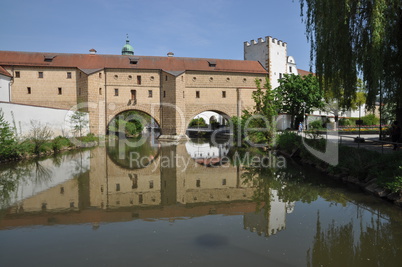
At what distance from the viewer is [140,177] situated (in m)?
11.6

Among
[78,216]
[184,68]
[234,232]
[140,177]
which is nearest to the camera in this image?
[234,232]

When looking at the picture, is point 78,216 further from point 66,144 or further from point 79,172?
point 66,144

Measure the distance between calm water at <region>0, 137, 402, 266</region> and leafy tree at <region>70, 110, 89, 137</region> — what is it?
15.8m

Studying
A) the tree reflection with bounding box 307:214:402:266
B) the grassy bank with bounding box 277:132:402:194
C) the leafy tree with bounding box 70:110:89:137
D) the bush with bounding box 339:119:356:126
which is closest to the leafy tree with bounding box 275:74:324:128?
the bush with bounding box 339:119:356:126

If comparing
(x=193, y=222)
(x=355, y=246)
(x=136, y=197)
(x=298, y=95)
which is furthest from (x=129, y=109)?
(x=355, y=246)

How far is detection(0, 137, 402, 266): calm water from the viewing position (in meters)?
4.84

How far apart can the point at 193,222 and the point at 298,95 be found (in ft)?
99.6

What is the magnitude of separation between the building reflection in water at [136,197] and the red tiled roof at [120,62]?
2114 centimetres

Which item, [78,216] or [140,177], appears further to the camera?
[140,177]

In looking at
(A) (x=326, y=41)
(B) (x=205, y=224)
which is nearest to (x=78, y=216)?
(B) (x=205, y=224)

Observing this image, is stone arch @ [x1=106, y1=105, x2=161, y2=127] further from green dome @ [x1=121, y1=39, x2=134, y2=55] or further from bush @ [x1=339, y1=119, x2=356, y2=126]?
green dome @ [x1=121, y1=39, x2=134, y2=55]

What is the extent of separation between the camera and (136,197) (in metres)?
8.70

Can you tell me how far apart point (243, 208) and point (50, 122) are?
798 inches

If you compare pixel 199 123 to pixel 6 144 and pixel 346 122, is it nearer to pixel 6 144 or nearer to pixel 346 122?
pixel 346 122
